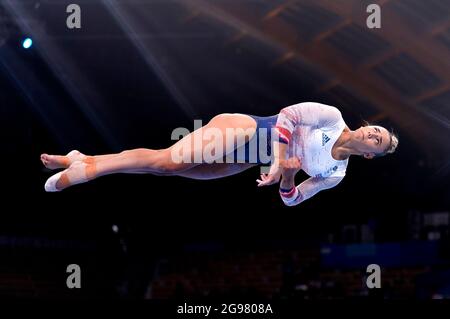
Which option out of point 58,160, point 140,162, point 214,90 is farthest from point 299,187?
point 58,160

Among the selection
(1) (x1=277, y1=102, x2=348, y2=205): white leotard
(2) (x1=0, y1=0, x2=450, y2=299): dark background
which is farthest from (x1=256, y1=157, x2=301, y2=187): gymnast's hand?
(2) (x1=0, y1=0, x2=450, y2=299): dark background

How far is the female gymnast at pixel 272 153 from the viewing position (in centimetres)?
490

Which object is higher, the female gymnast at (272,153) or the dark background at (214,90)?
the dark background at (214,90)

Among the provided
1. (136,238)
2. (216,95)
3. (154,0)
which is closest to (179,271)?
(136,238)

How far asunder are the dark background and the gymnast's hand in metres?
1.39

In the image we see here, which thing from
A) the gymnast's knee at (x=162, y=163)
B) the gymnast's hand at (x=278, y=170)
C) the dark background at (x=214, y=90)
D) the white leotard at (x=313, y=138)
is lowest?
→ the gymnast's hand at (x=278, y=170)

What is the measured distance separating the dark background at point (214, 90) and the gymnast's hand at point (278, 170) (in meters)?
Answer: 1.39

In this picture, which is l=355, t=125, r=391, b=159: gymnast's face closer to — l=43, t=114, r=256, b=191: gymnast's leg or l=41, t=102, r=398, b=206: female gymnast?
l=41, t=102, r=398, b=206: female gymnast

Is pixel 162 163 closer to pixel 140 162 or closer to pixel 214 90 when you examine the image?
pixel 140 162

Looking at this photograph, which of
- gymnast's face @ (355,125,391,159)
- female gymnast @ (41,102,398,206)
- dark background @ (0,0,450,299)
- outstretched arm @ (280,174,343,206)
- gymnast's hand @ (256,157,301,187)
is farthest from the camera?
dark background @ (0,0,450,299)

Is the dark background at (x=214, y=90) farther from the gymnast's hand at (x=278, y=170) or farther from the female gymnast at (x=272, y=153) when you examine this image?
the gymnast's hand at (x=278, y=170)

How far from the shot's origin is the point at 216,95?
21.1 ft

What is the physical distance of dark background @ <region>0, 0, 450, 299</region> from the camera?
6.31 meters

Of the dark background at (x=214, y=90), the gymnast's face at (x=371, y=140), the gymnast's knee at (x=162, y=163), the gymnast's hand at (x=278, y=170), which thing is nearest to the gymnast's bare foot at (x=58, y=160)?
the gymnast's knee at (x=162, y=163)
